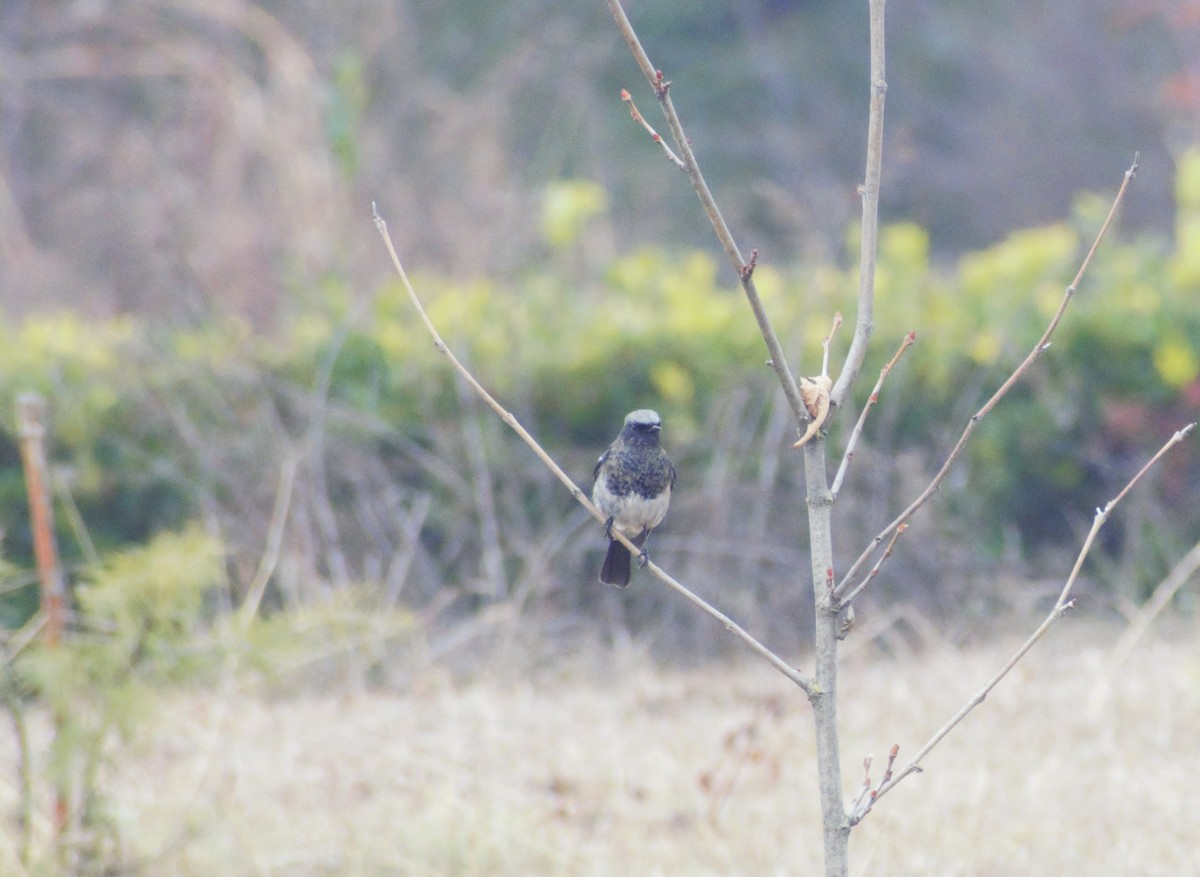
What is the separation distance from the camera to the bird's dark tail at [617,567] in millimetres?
2936

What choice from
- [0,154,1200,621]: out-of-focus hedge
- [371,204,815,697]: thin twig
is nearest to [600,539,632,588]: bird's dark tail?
[371,204,815,697]: thin twig

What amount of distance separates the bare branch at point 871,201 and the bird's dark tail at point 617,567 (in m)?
1.03

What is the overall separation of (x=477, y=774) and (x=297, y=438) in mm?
2720

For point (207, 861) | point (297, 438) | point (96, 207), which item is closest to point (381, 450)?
point (297, 438)

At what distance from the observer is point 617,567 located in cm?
299

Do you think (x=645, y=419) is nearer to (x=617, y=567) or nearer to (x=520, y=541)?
(x=617, y=567)

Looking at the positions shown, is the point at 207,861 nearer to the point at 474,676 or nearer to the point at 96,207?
the point at 474,676

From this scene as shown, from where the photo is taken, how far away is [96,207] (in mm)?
12445

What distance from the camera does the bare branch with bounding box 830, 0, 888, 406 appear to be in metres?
1.92

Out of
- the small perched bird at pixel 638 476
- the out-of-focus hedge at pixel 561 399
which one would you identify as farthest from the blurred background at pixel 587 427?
the small perched bird at pixel 638 476

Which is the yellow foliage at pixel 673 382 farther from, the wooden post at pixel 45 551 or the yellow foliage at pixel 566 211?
the wooden post at pixel 45 551

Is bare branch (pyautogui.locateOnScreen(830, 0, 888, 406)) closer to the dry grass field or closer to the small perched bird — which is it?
the small perched bird

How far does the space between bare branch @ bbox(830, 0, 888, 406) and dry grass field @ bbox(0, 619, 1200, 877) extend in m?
1.79

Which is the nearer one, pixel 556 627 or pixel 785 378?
pixel 785 378
